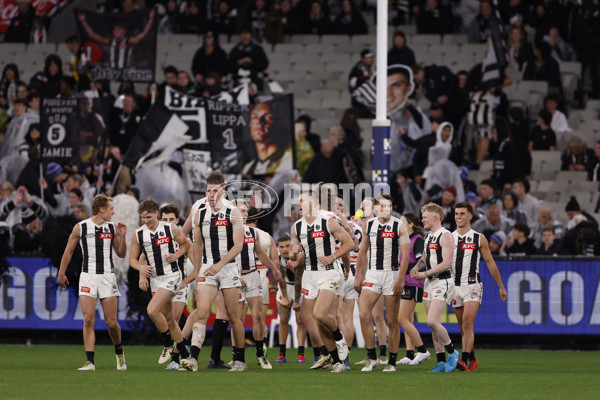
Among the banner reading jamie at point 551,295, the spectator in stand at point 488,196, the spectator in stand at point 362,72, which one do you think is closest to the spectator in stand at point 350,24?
the spectator in stand at point 362,72

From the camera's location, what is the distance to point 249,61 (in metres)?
26.7

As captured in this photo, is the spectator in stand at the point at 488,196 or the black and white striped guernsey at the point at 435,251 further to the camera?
the spectator in stand at the point at 488,196

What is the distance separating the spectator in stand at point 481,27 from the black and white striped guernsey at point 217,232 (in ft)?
46.9

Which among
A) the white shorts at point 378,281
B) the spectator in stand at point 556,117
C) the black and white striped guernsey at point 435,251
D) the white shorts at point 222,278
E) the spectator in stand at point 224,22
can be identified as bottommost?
the white shorts at point 378,281

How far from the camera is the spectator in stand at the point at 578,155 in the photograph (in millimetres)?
24953

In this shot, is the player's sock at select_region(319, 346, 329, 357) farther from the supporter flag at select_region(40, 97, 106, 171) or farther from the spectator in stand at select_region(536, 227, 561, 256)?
the supporter flag at select_region(40, 97, 106, 171)

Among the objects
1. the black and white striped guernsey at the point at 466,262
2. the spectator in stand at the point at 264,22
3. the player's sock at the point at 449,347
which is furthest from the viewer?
the spectator in stand at the point at 264,22

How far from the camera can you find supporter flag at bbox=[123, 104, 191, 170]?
22.1 m

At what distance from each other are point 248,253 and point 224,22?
14.0 metres

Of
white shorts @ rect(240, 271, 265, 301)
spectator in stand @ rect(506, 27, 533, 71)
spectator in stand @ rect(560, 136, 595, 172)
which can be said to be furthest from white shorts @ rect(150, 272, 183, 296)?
spectator in stand @ rect(506, 27, 533, 71)

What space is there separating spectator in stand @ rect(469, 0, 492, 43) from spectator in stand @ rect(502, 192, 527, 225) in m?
6.71

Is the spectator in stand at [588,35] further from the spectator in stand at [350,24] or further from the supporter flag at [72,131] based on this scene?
the supporter flag at [72,131]

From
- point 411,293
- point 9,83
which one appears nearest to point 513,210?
point 411,293

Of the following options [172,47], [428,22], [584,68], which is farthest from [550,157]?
[172,47]
